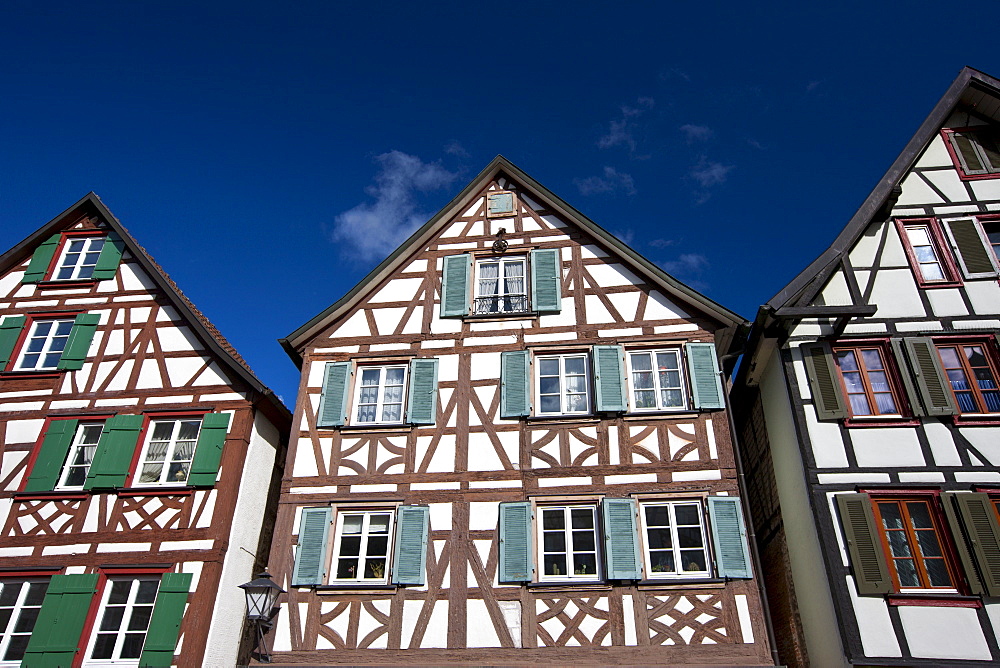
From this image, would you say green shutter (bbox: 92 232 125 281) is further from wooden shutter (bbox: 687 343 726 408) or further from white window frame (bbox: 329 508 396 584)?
wooden shutter (bbox: 687 343 726 408)

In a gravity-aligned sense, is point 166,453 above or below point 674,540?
above

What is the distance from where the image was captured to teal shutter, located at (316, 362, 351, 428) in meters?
13.1

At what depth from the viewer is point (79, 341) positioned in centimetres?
1451

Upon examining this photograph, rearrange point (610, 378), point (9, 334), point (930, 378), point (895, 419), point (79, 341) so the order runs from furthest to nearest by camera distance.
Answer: point (9, 334) → point (79, 341) → point (610, 378) → point (930, 378) → point (895, 419)

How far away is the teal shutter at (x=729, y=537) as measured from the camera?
1108 cm

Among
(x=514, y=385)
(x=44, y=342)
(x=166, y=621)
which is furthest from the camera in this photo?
(x=44, y=342)

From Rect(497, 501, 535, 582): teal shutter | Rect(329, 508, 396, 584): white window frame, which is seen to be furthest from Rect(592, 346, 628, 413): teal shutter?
Rect(329, 508, 396, 584): white window frame

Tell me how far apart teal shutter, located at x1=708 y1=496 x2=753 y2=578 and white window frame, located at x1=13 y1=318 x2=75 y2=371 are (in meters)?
11.7

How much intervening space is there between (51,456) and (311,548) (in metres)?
4.91

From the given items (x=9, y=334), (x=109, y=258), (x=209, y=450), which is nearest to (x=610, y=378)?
(x=209, y=450)

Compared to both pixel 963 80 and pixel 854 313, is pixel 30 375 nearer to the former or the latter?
pixel 854 313

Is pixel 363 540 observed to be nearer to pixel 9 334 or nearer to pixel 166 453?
pixel 166 453

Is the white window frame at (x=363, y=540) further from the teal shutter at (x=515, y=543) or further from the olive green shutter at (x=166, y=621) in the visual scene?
the olive green shutter at (x=166, y=621)

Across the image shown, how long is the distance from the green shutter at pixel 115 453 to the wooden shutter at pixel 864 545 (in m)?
11.1
